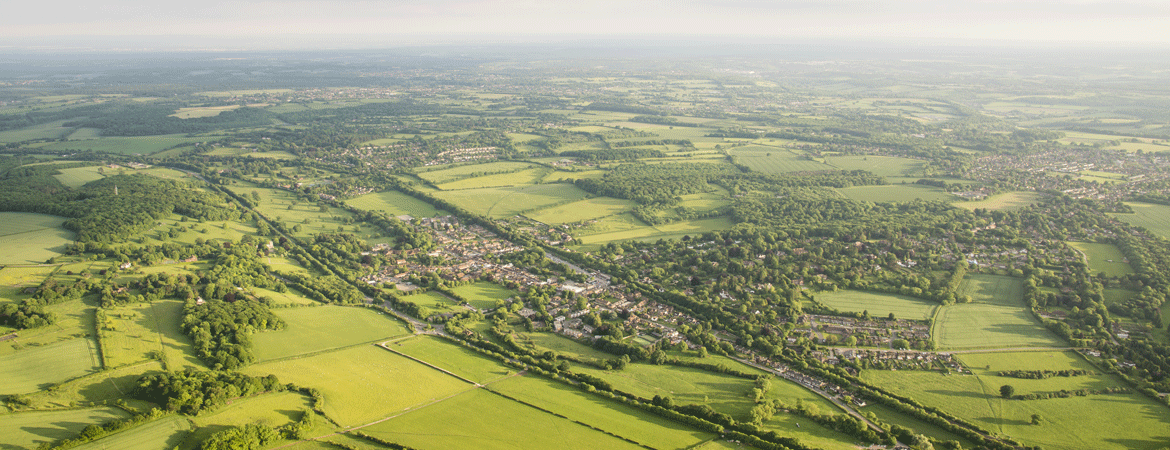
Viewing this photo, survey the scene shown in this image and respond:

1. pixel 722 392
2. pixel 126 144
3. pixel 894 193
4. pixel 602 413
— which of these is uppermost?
pixel 126 144

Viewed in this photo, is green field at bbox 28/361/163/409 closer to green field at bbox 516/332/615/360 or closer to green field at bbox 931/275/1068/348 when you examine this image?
green field at bbox 516/332/615/360

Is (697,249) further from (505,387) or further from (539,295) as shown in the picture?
(505,387)

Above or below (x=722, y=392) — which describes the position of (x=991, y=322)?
above

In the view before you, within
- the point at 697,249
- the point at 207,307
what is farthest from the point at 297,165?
the point at 697,249

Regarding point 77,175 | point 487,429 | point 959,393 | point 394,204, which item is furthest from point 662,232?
point 77,175

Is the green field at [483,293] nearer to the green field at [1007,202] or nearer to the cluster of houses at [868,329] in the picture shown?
the cluster of houses at [868,329]

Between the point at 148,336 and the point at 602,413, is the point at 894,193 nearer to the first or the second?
the point at 602,413

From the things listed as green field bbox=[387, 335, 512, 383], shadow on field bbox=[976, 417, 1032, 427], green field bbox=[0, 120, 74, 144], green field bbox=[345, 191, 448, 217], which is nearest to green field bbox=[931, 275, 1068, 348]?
shadow on field bbox=[976, 417, 1032, 427]
